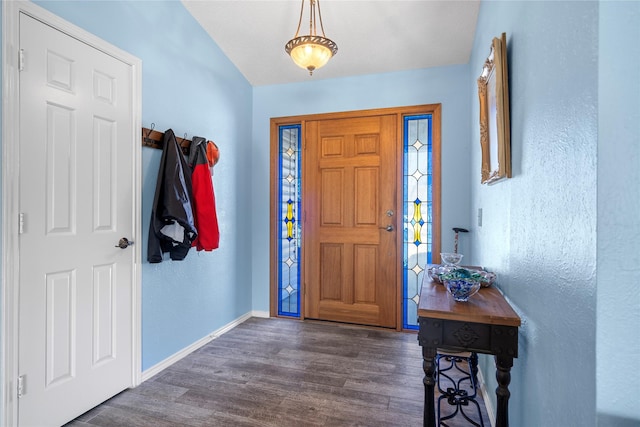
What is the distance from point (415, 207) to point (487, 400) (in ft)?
5.63

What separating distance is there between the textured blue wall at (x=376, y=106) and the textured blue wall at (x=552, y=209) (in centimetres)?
152

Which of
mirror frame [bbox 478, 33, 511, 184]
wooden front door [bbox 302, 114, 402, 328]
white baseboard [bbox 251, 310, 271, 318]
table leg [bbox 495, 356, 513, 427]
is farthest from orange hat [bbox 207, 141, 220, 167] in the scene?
table leg [bbox 495, 356, 513, 427]

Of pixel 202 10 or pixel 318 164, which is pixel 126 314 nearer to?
pixel 318 164

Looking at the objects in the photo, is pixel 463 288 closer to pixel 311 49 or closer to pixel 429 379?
pixel 429 379

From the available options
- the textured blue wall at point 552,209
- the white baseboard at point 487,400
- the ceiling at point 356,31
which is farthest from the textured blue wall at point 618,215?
the ceiling at point 356,31

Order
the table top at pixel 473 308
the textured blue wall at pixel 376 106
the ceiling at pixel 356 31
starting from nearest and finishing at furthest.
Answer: the table top at pixel 473 308
the ceiling at pixel 356 31
the textured blue wall at pixel 376 106

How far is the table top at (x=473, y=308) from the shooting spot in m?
1.28

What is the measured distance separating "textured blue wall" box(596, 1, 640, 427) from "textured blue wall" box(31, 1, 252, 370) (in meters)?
2.40

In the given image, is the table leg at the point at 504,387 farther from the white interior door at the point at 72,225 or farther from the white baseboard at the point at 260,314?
the white baseboard at the point at 260,314

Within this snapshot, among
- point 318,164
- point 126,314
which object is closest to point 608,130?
point 126,314

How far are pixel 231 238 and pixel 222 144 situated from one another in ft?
3.04

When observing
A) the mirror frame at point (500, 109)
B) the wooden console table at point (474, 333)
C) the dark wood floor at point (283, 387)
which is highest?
the mirror frame at point (500, 109)

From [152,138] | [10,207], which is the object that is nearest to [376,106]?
[152,138]

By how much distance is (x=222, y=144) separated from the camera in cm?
320
